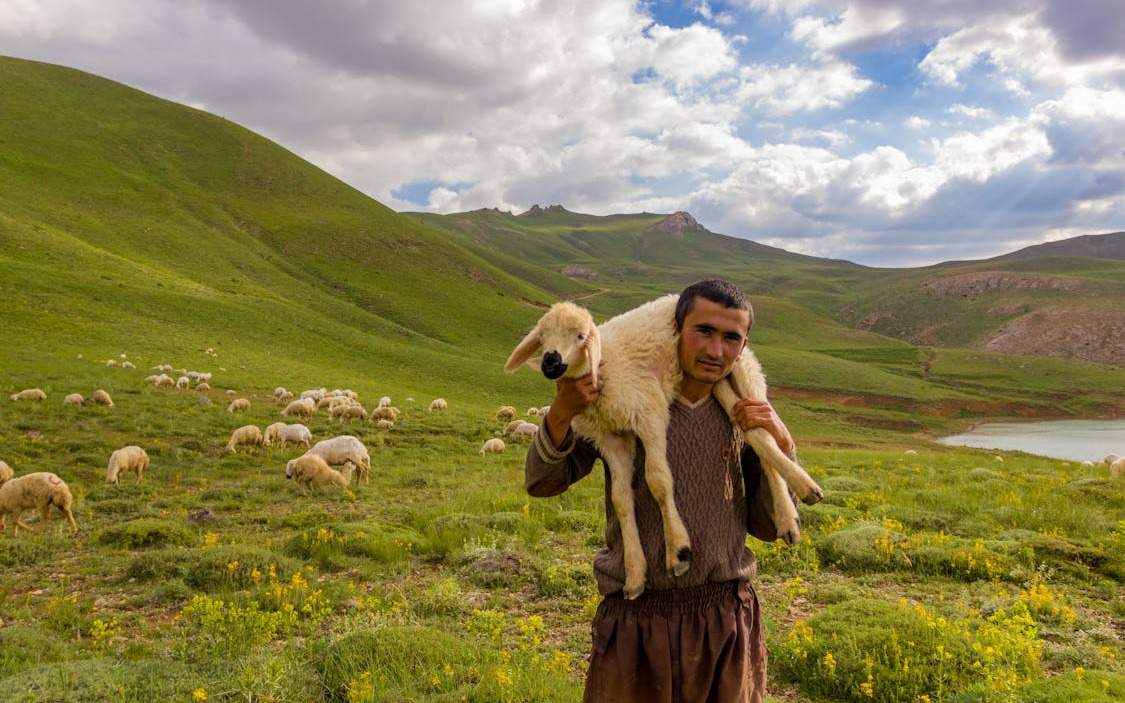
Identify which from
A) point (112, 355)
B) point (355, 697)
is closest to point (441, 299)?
point (112, 355)

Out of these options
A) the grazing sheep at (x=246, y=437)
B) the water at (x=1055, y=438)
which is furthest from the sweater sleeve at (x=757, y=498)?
the water at (x=1055, y=438)

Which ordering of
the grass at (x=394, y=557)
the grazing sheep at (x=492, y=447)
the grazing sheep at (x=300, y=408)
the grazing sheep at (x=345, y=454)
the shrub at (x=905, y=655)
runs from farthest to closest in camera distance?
the grazing sheep at (x=300, y=408), the grazing sheep at (x=492, y=447), the grazing sheep at (x=345, y=454), the grass at (x=394, y=557), the shrub at (x=905, y=655)

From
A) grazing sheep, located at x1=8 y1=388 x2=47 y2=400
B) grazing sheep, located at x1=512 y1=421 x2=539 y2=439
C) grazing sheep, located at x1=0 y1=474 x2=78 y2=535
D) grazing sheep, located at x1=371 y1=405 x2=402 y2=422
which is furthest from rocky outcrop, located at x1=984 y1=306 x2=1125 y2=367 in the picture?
grazing sheep, located at x1=8 y1=388 x2=47 y2=400

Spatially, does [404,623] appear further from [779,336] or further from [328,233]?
[779,336]

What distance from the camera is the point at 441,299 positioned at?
7056 cm

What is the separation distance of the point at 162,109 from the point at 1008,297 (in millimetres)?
163472

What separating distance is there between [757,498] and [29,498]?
465 inches

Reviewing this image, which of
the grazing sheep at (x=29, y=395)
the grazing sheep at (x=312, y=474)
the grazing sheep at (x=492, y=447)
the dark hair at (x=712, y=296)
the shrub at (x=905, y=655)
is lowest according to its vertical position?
the grazing sheep at (x=492, y=447)

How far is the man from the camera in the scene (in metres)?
2.97

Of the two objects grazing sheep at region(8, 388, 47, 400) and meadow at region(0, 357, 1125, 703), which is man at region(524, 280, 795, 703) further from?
grazing sheep at region(8, 388, 47, 400)

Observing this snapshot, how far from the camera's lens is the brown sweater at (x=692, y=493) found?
303cm

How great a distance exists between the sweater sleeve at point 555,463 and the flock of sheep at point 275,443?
10.5 m

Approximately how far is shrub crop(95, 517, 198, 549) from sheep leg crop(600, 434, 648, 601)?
28.1ft

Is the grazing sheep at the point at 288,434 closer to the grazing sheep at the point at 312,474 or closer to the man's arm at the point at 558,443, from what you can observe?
the grazing sheep at the point at 312,474
